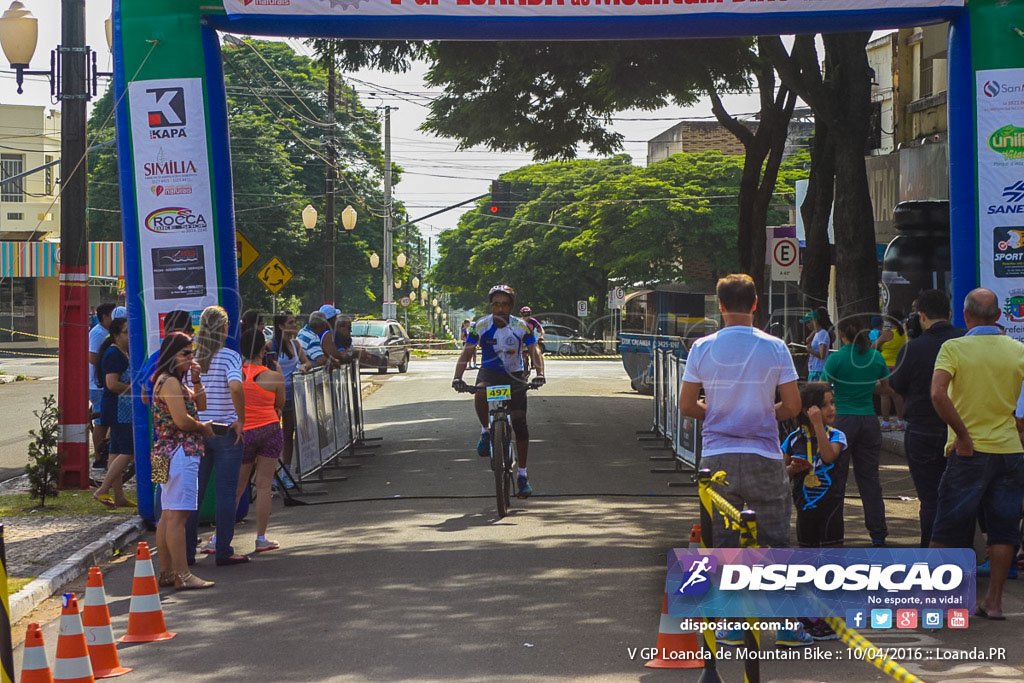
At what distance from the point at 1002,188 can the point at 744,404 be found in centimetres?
642

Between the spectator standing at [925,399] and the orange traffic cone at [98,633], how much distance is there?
555 centimetres

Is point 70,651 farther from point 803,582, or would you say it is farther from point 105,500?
point 105,500

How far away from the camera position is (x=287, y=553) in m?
10.3

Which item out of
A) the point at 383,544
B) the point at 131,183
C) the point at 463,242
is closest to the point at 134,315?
the point at 131,183

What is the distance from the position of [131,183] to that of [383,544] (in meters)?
4.06

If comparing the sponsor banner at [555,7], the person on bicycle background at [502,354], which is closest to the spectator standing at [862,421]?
the person on bicycle background at [502,354]

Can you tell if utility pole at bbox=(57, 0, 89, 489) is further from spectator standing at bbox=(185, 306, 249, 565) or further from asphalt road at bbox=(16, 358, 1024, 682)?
spectator standing at bbox=(185, 306, 249, 565)

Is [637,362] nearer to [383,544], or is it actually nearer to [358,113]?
[383,544]

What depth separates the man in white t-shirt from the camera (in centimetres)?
628

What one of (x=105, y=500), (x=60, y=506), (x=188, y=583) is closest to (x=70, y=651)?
(x=188, y=583)

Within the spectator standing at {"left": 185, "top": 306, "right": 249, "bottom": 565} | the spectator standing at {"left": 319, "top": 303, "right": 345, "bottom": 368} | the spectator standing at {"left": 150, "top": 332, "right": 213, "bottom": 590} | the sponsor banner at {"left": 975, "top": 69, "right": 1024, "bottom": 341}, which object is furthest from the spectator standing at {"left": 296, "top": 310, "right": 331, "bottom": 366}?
the sponsor banner at {"left": 975, "top": 69, "right": 1024, "bottom": 341}

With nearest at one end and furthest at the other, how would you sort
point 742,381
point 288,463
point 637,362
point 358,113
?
point 742,381 → point 288,463 → point 637,362 → point 358,113

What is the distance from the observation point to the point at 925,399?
30.3ft

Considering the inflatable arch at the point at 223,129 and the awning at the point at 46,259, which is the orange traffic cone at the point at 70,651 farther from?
the awning at the point at 46,259
